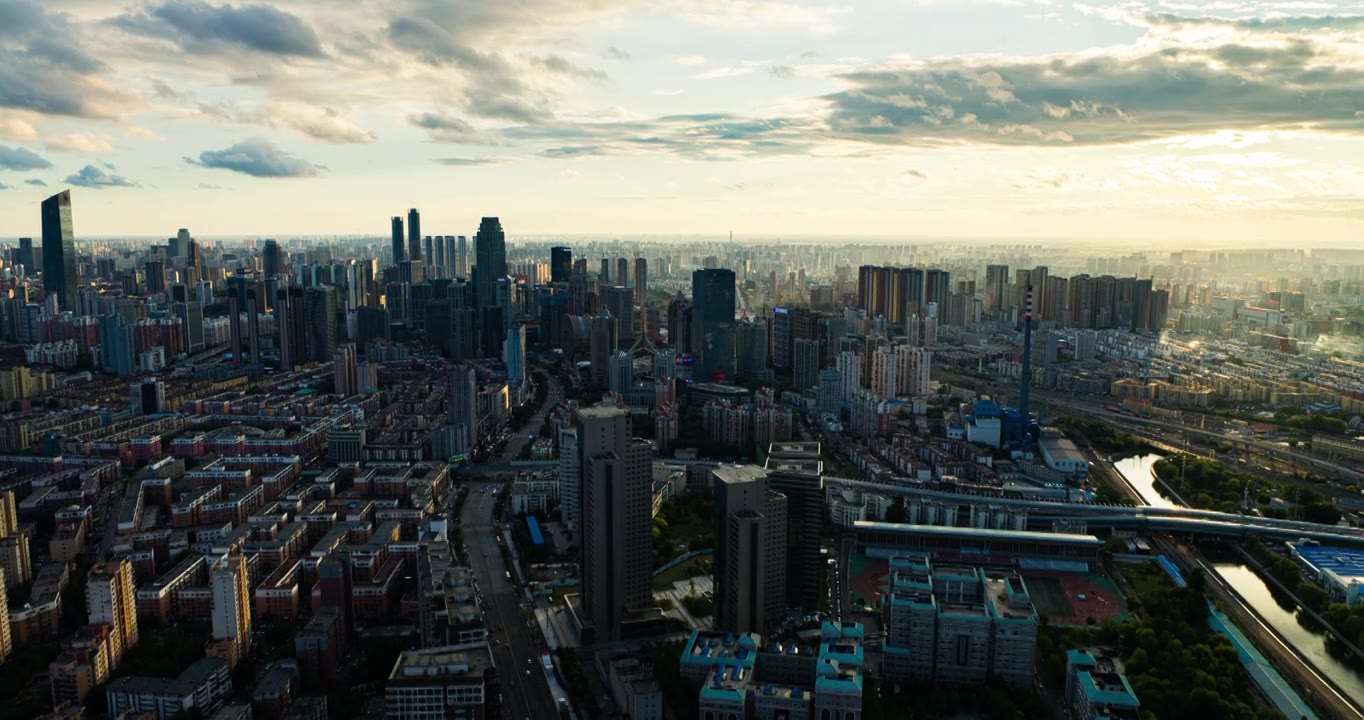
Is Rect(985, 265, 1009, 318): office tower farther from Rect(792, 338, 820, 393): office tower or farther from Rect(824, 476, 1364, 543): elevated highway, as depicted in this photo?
Rect(824, 476, 1364, 543): elevated highway

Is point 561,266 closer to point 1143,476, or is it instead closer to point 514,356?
point 514,356

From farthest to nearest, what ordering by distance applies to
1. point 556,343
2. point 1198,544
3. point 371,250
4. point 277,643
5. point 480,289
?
point 371,250 < point 480,289 < point 556,343 < point 1198,544 < point 277,643

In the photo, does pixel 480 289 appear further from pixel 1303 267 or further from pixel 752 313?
pixel 1303 267

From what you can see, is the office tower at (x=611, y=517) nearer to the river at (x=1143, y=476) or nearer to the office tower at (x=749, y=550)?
the office tower at (x=749, y=550)

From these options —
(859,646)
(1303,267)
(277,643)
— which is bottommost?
(277,643)

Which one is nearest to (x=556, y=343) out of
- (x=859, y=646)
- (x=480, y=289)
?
(x=480, y=289)

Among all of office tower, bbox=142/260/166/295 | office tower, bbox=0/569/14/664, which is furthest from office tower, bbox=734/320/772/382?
office tower, bbox=142/260/166/295
